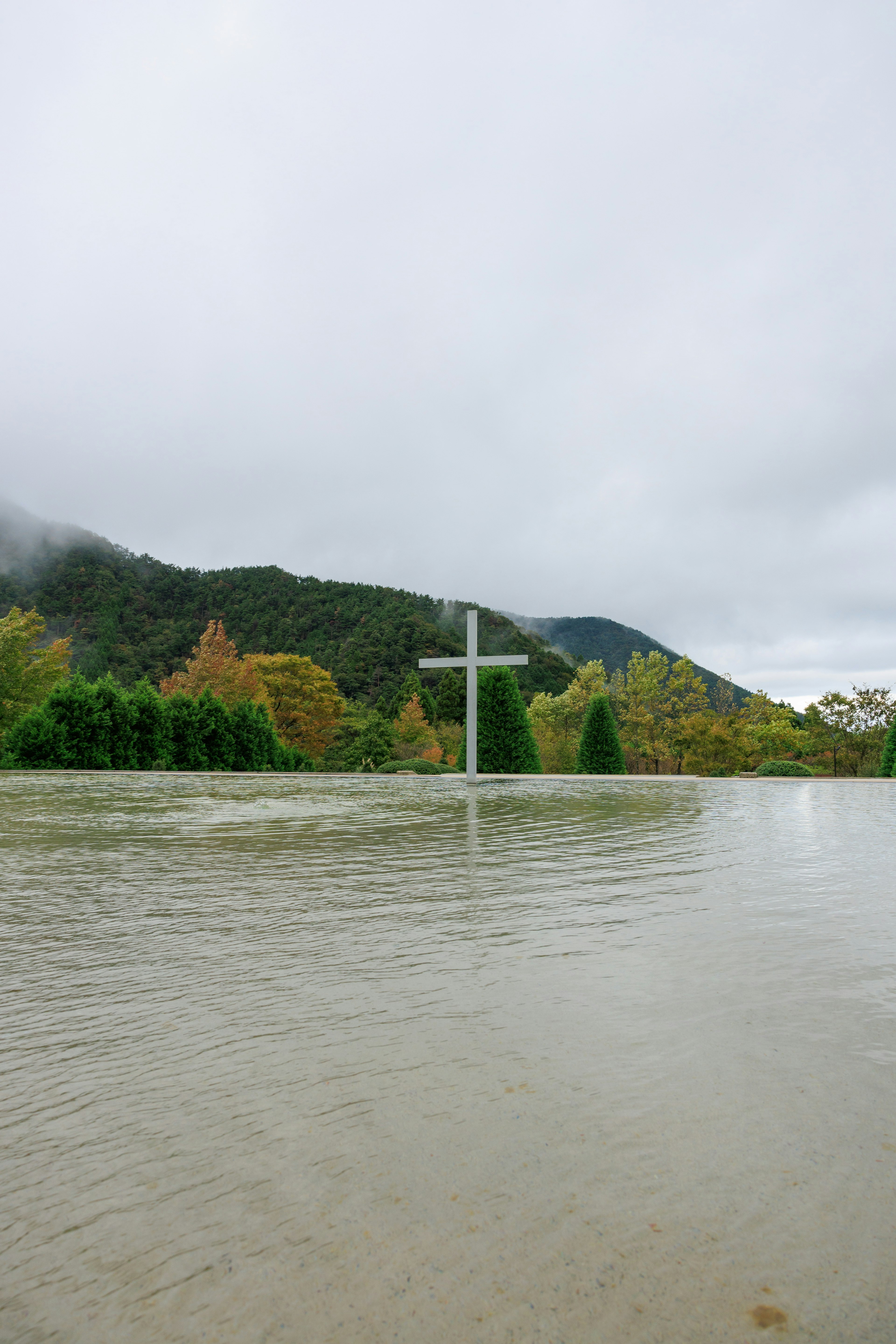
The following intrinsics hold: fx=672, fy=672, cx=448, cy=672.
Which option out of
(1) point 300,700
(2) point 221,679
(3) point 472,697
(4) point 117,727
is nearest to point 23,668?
(2) point 221,679

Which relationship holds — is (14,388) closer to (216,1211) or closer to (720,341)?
(720,341)

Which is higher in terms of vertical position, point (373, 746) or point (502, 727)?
point (502, 727)

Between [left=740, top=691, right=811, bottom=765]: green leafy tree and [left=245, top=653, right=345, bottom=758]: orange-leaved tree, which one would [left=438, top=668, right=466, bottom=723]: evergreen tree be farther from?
[left=740, top=691, right=811, bottom=765]: green leafy tree

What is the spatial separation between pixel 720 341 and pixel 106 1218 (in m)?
17.8

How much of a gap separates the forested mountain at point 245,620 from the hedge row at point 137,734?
1838 centimetres

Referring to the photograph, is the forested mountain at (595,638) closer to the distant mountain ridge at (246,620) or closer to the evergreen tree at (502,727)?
the distant mountain ridge at (246,620)

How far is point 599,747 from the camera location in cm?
2064

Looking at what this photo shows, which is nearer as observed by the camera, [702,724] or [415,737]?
[702,724]

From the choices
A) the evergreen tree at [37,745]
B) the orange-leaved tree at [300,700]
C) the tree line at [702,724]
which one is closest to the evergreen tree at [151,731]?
the evergreen tree at [37,745]

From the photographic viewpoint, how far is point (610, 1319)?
1.12 meters

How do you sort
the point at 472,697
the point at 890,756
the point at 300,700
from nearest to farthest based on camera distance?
the point at 472,697
the point at 890,756
the point at 300,700

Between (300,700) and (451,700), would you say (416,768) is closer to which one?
(300,700)

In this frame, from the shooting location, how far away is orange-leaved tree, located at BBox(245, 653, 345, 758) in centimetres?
3272

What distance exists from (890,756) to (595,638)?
173ft
